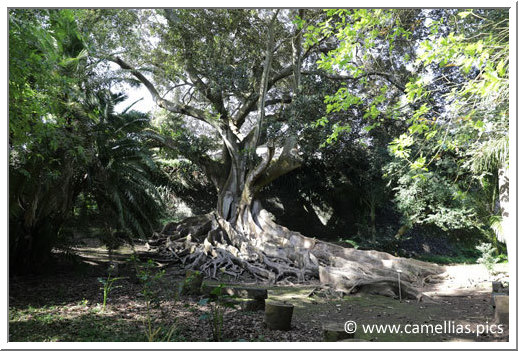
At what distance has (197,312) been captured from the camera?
13.0ft

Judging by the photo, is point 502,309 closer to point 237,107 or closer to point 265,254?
point 265,254

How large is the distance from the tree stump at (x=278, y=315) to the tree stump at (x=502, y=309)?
201cm

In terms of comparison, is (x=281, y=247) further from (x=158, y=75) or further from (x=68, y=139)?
(x=158, y=75)

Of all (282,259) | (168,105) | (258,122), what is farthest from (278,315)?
(168,105)

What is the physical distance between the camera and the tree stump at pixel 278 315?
338 cm

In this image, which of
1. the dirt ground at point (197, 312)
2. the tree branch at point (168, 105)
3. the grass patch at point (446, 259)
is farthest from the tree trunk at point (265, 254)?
the grass patch at point (446, 259)

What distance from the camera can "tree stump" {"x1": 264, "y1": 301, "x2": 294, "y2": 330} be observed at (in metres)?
3.38

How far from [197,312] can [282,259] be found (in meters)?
4.02

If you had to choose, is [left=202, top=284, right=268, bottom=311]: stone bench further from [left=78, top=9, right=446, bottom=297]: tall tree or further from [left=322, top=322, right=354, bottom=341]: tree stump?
[left=78, top=9, right=446, bottom=297]: tall tree

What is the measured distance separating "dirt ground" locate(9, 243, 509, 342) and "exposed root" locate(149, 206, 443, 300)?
35 centimetres

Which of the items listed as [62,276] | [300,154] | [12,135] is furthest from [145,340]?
[300,154]

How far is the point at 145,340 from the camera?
9.96 feet
